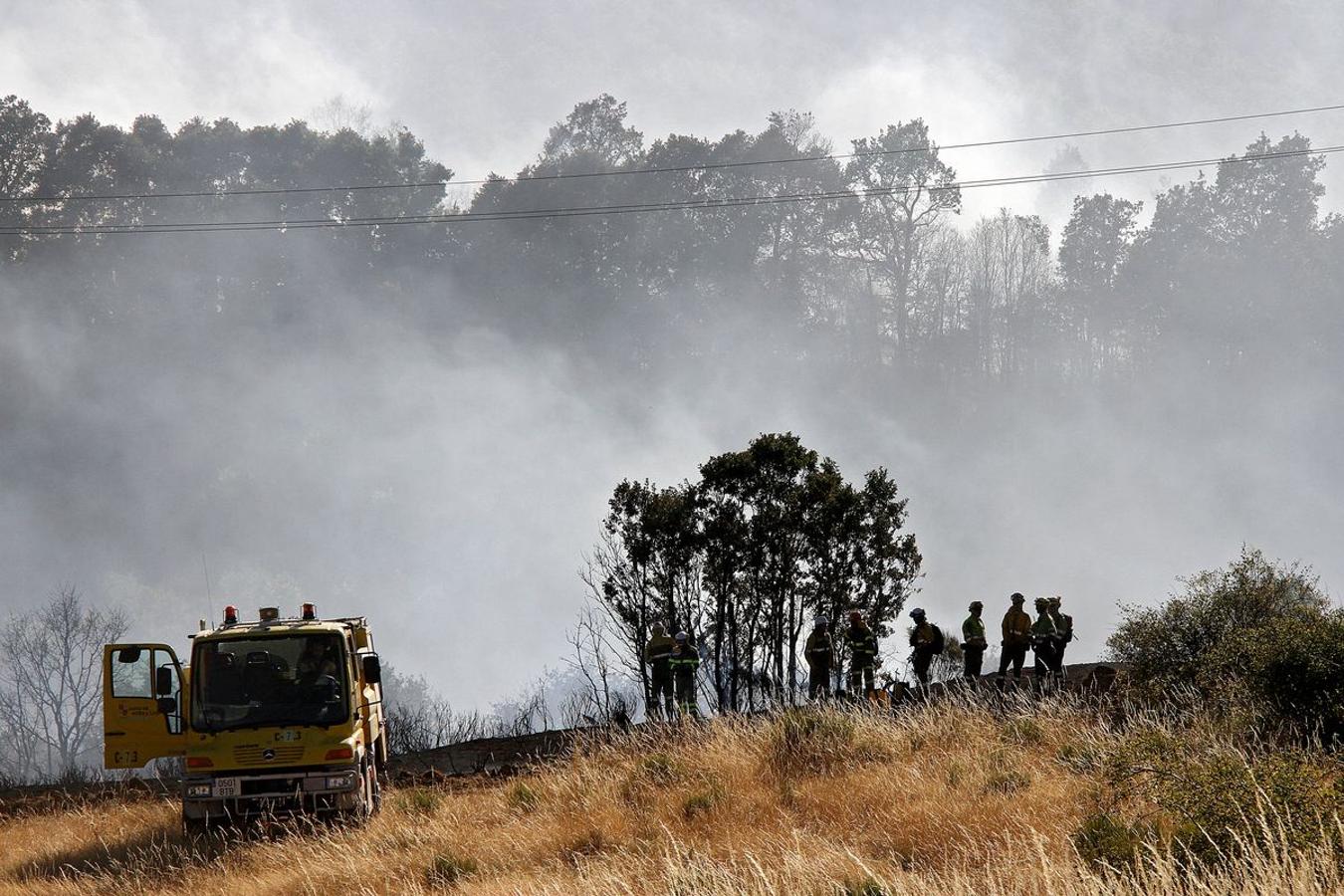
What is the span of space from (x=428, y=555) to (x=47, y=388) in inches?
895

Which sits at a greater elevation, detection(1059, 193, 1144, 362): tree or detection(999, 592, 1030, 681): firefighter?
detection(1059, 193, 1144, 362): tree

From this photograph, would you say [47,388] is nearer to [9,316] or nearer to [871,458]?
[9,316]

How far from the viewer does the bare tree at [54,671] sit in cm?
5666

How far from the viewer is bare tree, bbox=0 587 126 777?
186 feet

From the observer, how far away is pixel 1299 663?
514 inches

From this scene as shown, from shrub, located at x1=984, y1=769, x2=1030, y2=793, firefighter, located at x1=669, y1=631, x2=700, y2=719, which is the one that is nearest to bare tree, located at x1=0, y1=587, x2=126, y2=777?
firefighter, located at x1=669, y1=631, x2=700, y2=719

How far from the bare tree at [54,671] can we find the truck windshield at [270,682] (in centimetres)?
4874

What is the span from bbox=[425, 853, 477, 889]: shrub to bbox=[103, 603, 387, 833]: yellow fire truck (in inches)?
75.2

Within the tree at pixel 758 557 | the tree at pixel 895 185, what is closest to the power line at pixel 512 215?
the tree at pixel 895 185

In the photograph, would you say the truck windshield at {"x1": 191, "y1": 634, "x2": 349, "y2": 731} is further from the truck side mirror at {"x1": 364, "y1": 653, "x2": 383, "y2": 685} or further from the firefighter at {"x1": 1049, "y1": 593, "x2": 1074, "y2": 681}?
the firefighter at {"x1": 1049, "y1": 593, "x2": 1074, "y2": 681}

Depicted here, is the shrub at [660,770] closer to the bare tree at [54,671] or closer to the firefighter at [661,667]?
the firefighter at [661,667]

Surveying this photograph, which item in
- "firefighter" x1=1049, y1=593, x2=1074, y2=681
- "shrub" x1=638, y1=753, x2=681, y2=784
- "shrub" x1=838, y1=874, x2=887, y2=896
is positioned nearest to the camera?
"shrub" x1=838, y1=874, x2=887, y2=896

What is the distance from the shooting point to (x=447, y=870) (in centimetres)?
1037

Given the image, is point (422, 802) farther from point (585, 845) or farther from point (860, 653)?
point (860, 653)
